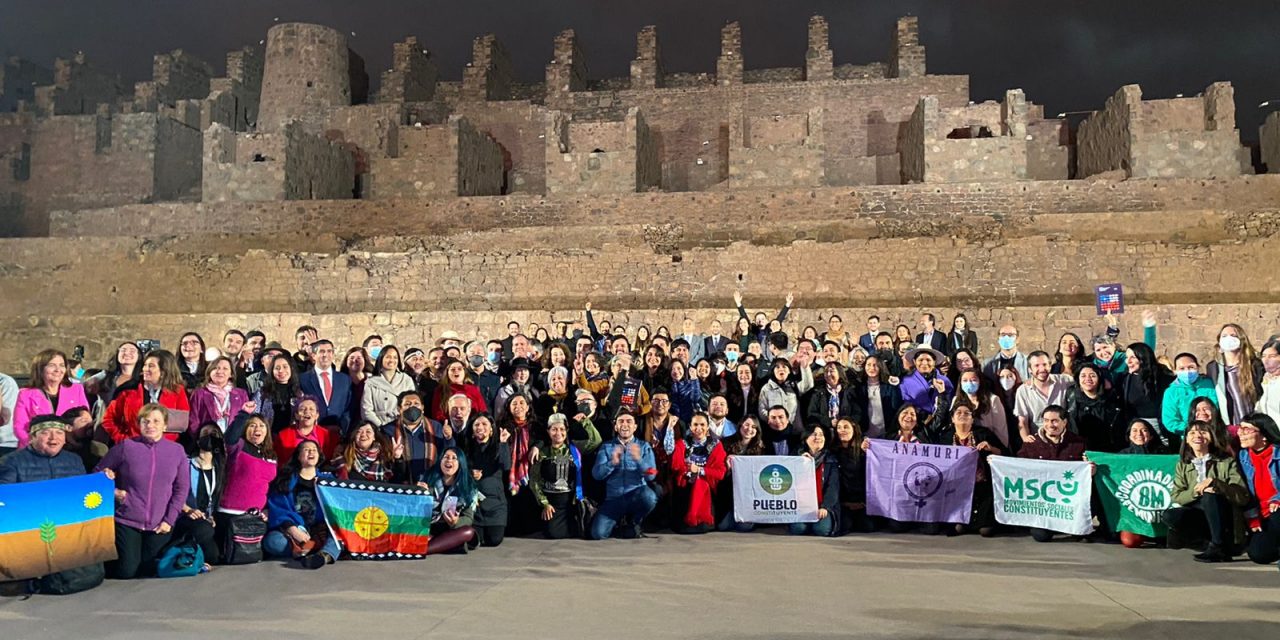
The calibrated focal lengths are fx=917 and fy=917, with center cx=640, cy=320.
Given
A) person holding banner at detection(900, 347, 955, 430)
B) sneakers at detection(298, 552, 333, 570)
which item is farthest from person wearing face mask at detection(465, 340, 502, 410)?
person holding banner at detection(900, 347, 955, 430)

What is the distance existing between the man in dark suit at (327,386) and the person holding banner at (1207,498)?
6231mm

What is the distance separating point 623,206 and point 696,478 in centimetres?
1373

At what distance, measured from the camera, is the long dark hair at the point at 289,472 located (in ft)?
20.7

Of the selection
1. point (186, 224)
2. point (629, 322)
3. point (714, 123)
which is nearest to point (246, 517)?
point (629, 322)

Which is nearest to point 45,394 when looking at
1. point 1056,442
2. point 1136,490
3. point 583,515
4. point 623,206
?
point 583,515

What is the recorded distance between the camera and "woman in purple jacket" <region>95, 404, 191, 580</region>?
5.70m

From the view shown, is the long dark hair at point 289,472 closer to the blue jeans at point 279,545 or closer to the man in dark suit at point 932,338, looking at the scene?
the blue jeans at point 279,545

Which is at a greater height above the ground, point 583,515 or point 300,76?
point 300,76

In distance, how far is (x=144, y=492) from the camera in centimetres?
573

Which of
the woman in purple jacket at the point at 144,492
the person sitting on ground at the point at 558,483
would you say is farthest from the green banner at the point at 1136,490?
the woman in purple jacket at the point at 144,492

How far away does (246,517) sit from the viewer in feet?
20.2

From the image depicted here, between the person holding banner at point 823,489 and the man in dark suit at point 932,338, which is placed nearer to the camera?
the person holding banner at point 823,489

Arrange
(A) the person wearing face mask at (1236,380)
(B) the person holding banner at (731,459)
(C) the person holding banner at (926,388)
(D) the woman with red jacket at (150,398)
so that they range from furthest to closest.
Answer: (C) the person holding banner at (926,388) < (B) the person holding banner at (731,459) < (A) the person wearing face mask at (1236,380) < (D) the woman with red jacket at (150,398)

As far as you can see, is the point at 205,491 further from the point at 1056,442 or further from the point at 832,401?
the point at 1056,442
